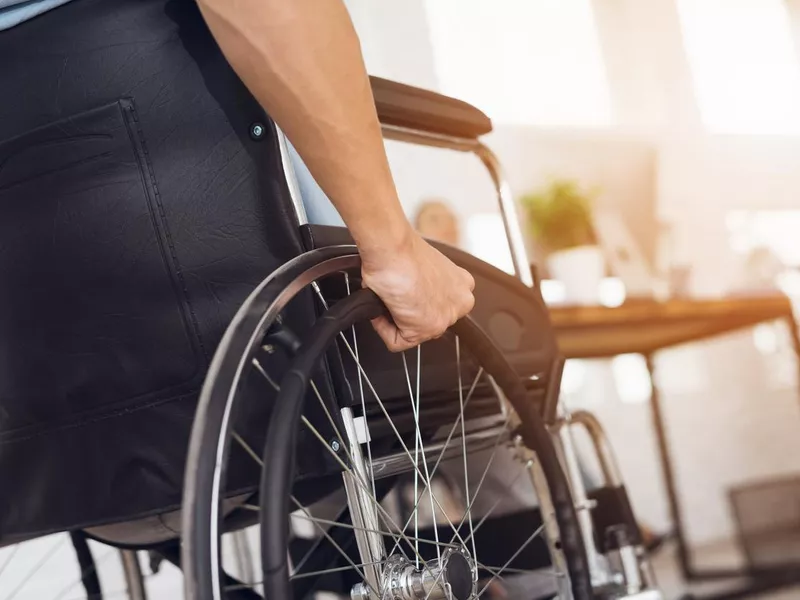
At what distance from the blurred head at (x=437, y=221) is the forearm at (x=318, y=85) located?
1.62m

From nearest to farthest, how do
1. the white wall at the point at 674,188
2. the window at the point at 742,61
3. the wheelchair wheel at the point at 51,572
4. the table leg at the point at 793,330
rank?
the wheelchair wheel at the point at 51,572 < the table leg at the point at 793,330 < the white wall at the point at 674,188 < the window at the point at 742,61

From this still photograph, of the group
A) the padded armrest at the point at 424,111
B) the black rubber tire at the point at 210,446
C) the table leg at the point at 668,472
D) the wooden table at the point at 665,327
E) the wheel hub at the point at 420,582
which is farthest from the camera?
the table leg at the point at 668,472

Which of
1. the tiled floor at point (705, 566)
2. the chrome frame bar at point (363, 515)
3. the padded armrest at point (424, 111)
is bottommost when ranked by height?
the tiled floor at point (705, 566)

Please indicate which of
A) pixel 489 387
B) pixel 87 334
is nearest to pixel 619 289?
pixel 489 387

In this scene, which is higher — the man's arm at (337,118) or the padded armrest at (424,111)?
the padded armrest at (424,111)

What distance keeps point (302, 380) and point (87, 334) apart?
29 cm

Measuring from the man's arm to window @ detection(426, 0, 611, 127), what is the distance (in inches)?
71.7

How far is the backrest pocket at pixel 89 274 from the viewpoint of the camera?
30.8 inches

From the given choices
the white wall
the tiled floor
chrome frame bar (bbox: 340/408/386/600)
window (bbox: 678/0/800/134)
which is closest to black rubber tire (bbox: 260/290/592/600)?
chrome frame bar (bbox: 340/408/386/600)

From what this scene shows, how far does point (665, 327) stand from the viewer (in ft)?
6.50

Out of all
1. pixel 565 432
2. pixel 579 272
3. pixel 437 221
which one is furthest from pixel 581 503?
pixel 437 221

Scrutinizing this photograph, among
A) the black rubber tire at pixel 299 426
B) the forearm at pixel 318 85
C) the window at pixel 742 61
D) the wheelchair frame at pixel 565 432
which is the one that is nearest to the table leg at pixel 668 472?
the window at pixel 742 61

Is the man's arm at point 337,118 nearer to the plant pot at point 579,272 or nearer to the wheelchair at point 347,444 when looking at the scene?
the wheelchair at point 347,444

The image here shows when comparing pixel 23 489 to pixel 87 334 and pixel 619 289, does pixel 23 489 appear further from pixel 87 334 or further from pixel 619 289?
pixel 619 289
